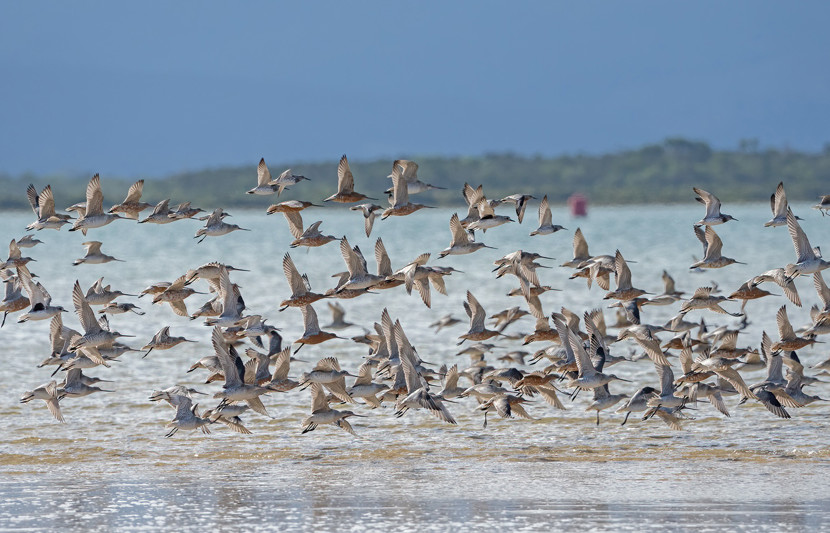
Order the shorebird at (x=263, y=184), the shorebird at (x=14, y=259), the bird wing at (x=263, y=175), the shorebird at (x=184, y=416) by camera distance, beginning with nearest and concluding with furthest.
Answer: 1. the shorebird at (x=184, y=416)
2. the shorebird at (x=263, y=184)
3. the shorebird at (x=14, y=259)
4. the bird wing at (x=263, y=175)

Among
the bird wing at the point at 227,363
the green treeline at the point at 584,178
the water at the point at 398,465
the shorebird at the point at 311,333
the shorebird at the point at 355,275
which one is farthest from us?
the green treeline at the point at 584,178

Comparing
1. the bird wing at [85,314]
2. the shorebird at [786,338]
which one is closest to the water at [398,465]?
the shorebird at [786,338]

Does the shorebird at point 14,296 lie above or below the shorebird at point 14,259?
below

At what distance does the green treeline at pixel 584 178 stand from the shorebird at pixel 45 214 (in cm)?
10542

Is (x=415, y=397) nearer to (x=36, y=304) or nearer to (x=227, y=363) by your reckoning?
(x=227, y=363)

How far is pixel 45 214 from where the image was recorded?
18.1 meters

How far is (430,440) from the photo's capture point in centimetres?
1755

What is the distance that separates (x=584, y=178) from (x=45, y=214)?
141 m

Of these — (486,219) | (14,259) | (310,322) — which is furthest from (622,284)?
(14,259)

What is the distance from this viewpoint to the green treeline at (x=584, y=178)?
13325 centimetres

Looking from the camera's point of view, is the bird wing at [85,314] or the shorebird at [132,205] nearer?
the bird wing at [85,314]

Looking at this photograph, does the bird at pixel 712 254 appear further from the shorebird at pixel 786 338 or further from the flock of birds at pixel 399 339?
the shorebird at pixel 786 338

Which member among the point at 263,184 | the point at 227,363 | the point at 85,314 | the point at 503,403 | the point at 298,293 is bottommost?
the point at 503,403

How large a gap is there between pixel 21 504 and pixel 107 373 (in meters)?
9.51
